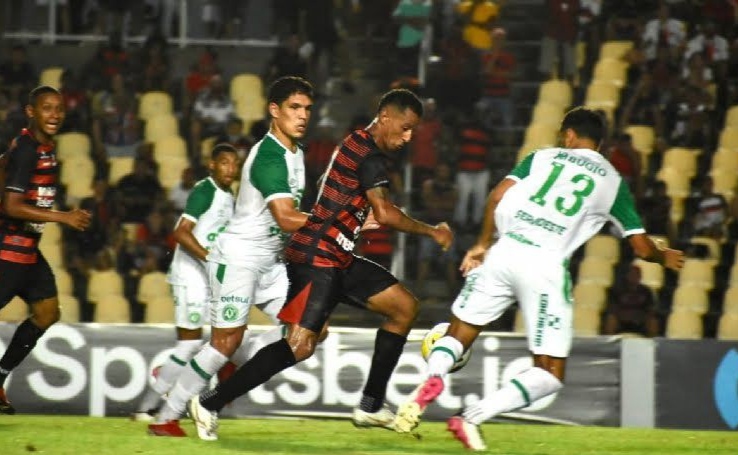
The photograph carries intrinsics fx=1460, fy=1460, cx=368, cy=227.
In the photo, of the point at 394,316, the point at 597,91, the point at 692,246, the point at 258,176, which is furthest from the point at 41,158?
the point at 597,91

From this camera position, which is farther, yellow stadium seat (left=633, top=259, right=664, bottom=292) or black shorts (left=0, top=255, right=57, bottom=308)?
yellow stadium seat (left=633, top=259, right=664, bottom=292)

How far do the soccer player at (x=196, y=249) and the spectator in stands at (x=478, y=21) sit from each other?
273 inches

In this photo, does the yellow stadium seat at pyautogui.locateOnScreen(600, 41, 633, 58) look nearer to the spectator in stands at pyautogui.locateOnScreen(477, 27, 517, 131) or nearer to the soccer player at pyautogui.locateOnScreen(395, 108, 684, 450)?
the spectator in stands at pyautogui.locateOnScreen(477, 27, 517, 131)

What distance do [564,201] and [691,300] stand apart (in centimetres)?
664

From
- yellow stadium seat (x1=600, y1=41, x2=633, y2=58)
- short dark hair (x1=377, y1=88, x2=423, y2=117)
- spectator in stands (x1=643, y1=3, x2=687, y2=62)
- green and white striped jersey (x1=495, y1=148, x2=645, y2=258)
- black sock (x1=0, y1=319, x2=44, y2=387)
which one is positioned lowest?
black sock (x1=0, y1=319, x2=44, y2=387)

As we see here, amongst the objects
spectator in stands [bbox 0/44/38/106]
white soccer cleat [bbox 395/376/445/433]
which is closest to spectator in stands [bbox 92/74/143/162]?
spectator in stands [bbox 0/44/38/106]

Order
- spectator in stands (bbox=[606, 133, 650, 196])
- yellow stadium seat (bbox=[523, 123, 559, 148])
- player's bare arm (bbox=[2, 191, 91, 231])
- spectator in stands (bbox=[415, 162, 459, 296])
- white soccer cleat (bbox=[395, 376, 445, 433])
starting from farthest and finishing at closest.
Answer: yellow stadium seat (bbox=[523, 123, 559, 148])
spectator in stands (bbox=[606, 133, 650, 196])
spectator in stands (bbox=[415, 162, 459, 296])
player's bare arm (bbox=[2, 191, 91, 231])
white soccer cleat (bbox=[395, 376, 445, 433])

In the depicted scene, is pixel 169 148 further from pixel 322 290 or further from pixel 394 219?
pixel 394 219

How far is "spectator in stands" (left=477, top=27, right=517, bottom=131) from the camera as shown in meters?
16.8

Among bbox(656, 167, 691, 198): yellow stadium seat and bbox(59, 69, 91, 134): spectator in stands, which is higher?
bbox(59, 69, 91, 134): spectator in stands

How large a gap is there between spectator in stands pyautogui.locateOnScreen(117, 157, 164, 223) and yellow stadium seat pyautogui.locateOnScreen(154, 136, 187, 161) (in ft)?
3.48

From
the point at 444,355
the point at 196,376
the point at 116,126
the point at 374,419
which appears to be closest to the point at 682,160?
the point at 116,126

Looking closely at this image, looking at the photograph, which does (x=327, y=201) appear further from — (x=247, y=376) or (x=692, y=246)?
(x=692, y=246)

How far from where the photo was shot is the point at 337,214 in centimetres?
874
